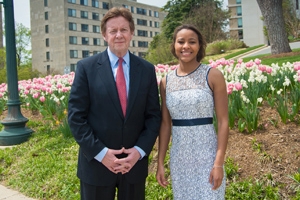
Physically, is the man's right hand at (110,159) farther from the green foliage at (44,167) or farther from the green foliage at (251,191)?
the green foliage at (44,167)

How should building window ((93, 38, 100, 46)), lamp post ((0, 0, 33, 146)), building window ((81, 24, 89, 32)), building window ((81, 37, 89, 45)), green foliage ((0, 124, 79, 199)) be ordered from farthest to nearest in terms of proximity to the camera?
building window ((93, 38, 100, 46))
building window ((81, 24, 89, 32))
building window ((81, 37, 89, 45))
lamp post ((0, 0, 33, 146))
green foliage ((0, 124, 79, 199))

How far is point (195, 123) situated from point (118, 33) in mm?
725

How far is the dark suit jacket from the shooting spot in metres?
1.84

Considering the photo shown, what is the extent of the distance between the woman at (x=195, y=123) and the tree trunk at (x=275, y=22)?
1122 centimetres

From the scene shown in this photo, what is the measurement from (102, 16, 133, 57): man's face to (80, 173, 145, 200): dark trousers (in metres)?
0.80

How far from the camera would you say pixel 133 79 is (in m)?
1.96

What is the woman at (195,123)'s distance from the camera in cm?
187

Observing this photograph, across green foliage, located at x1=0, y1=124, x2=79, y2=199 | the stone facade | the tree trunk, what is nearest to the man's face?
green foliage, located at x1=0, y1=124, x2=79, y2=199

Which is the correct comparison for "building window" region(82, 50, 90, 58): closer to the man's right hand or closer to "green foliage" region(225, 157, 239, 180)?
"green foliage" region(225, 157, 239, 180)

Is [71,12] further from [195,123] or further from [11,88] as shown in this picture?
[195,123]

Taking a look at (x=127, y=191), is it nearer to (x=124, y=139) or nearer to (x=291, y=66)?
(x=124, y=139)

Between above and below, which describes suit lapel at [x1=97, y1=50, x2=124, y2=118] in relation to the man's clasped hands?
above

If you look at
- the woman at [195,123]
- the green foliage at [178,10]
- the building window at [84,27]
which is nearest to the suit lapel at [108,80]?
the woman at [195,123]

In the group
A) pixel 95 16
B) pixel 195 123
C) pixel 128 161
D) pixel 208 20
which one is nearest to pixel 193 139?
pixel 195 123
